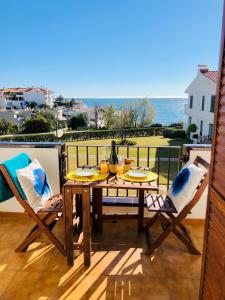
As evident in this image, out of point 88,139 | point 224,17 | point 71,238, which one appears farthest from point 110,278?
point 88,139

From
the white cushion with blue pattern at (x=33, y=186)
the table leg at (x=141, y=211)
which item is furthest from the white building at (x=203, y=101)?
the white cushion with blue pattern at (x=33, y=186)

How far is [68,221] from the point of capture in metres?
2.06

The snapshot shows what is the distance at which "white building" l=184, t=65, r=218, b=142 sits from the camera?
48.4ft

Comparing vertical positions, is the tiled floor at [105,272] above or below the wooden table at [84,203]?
below

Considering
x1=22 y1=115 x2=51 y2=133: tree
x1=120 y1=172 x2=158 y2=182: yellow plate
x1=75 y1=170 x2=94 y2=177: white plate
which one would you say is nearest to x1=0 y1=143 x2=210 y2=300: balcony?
x1=75 y1=170 x2=94 y2=177: white plate

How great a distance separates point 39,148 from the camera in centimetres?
285

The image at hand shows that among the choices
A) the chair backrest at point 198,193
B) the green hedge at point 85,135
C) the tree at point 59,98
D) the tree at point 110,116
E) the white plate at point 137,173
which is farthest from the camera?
the tree at point 59,98

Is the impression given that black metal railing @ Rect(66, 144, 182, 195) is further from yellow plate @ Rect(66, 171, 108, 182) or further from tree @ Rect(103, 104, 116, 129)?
tree @ Rect(103, 104, 116, 129)

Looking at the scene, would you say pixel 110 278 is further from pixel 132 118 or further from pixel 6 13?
pixel 132 118

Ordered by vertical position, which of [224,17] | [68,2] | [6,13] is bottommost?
[224,17]

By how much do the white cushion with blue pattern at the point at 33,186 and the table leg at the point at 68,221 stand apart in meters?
0.34

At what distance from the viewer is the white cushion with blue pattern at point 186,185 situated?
6.98 ft

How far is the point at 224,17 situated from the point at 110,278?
6.40 ft

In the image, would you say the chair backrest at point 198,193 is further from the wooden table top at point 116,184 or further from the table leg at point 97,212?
the table leg at point 97,212
